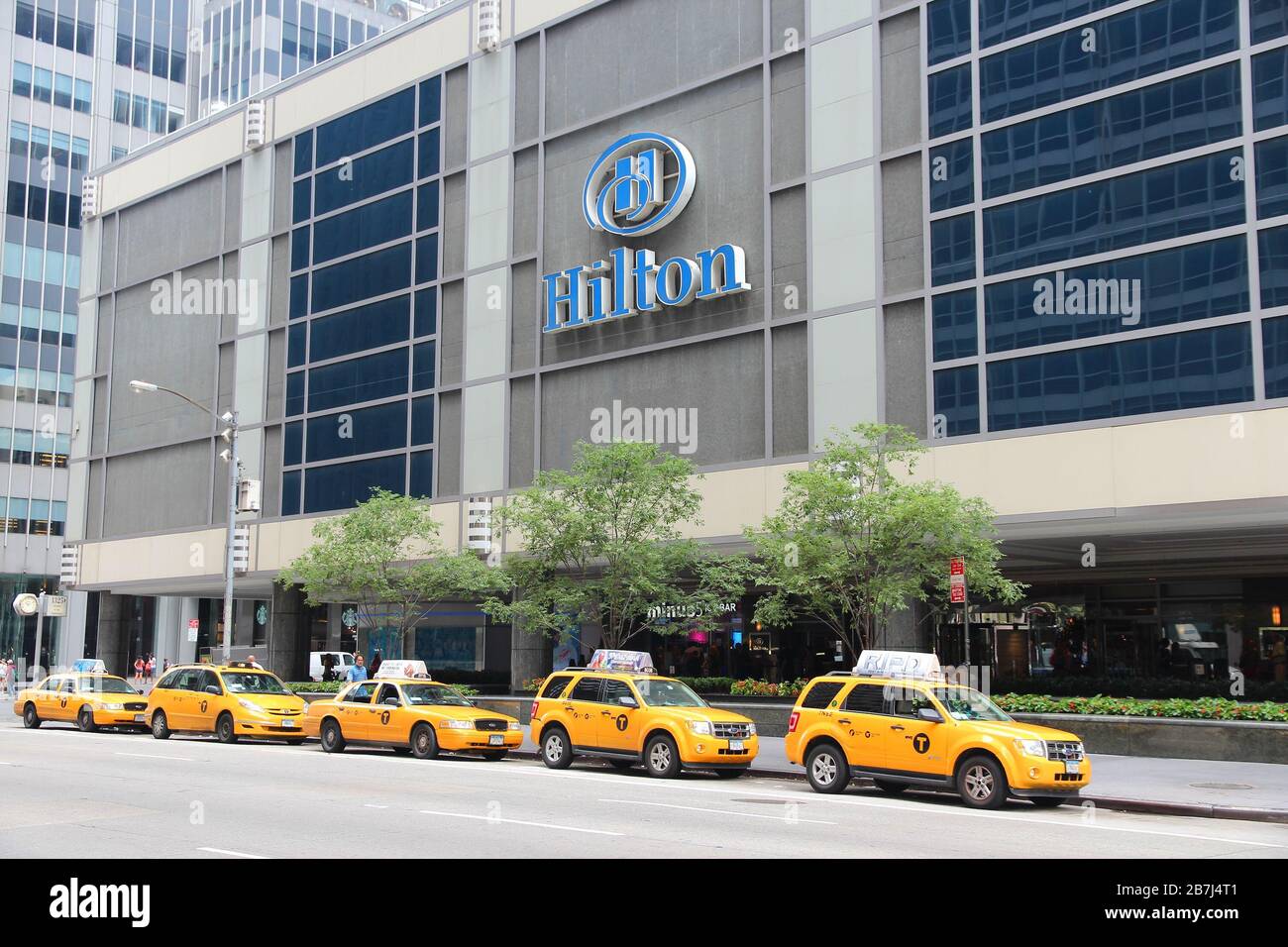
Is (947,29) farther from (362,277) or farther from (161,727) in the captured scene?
(161,727)

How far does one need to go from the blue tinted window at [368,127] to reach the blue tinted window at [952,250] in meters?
20.6

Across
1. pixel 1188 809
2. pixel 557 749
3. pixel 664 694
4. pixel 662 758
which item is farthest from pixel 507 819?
pixel 1188 809

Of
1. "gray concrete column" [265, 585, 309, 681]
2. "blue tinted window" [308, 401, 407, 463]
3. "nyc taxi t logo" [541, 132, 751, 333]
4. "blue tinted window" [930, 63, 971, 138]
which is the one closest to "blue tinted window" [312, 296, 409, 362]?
"blue tinted window" [308, 401, 407, 463]

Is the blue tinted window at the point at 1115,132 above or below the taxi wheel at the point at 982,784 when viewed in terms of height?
above

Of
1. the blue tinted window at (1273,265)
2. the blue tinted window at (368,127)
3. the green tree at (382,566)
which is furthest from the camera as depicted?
the blue tinted window at (368,127)

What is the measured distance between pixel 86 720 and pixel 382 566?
27.4ft

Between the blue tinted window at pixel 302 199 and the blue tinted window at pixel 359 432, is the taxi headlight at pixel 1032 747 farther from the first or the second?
the blue tinted window at pixel 302 199

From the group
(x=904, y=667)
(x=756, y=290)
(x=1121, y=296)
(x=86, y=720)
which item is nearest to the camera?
(x=904, y=667)

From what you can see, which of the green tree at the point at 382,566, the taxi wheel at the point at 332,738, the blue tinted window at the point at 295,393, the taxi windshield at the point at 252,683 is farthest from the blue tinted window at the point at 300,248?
the taxi wheel at the point at 332,738

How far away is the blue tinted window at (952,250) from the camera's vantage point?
29.8m

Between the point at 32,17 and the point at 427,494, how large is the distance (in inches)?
2271

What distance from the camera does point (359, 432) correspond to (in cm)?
4384

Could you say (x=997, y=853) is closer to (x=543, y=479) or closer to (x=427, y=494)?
(x=543, y=479)
